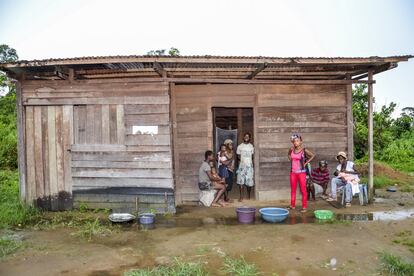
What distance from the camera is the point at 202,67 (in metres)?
7.61

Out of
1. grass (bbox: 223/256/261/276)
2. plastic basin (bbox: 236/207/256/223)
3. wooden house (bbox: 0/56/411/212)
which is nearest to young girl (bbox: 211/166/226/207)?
wooden house (bbox: 0/56/411/212)

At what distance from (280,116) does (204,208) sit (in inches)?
117

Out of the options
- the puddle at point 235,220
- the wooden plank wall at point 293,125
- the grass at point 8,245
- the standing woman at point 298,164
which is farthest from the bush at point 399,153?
the grass at point 8,245

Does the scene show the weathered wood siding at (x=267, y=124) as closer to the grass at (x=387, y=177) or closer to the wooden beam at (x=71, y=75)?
the wooden beam at (x=71, y=75)

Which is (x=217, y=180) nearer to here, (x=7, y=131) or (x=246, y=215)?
(x=246, y=215)

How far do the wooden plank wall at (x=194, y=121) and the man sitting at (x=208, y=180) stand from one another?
545mm

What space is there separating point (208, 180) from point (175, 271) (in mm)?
3948

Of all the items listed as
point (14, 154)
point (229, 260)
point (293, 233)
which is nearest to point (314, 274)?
point (229, 260)

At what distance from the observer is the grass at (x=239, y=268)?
168 inches

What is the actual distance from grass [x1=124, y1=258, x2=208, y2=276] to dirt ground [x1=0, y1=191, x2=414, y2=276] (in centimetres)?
19

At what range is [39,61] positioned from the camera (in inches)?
275

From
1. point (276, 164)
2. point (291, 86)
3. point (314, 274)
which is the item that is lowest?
point (314, 274)

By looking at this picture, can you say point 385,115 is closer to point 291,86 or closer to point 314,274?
point 291,86

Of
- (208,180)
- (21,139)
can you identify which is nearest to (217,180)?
(208,180)
